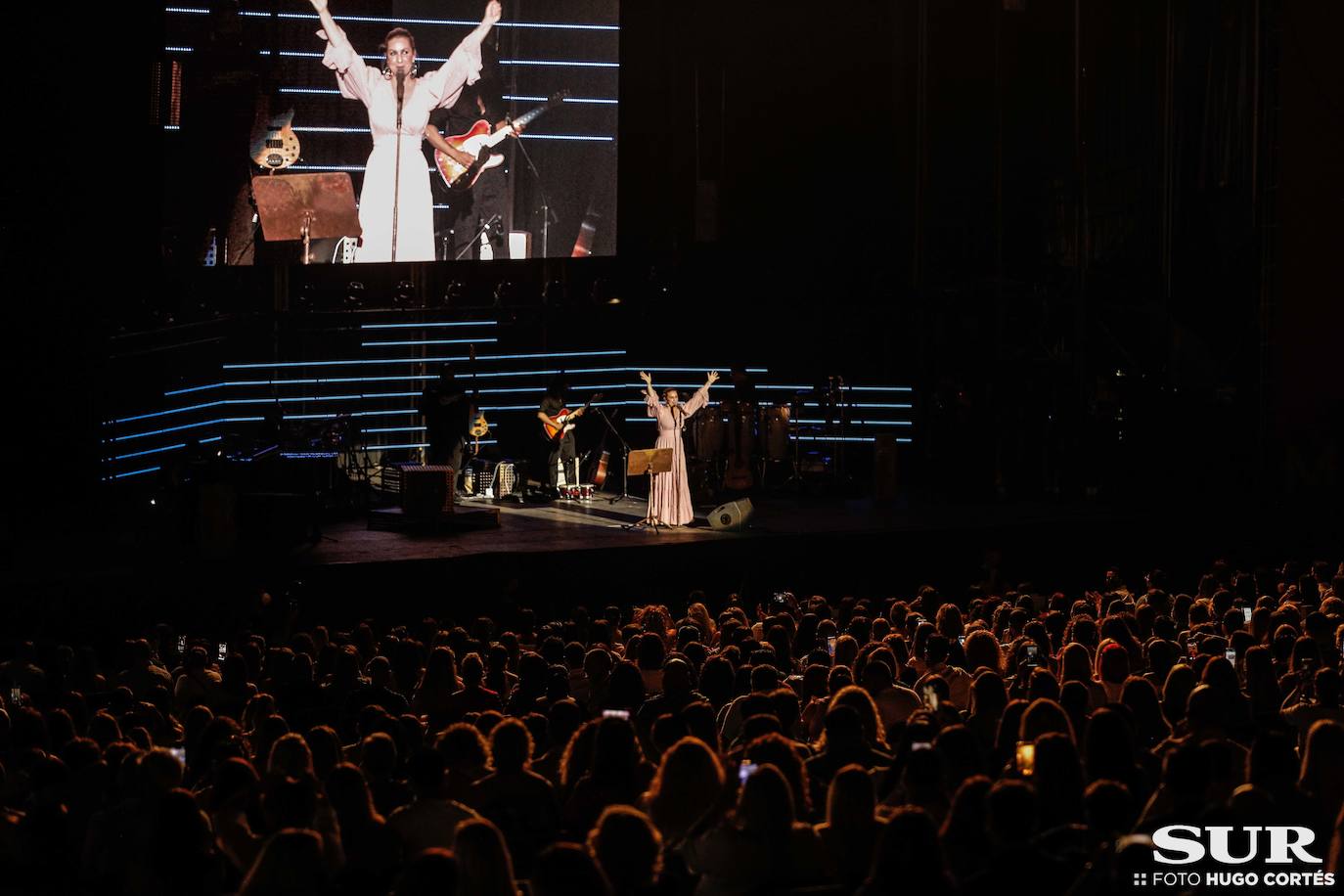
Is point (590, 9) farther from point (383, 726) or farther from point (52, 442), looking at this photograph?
point (383, 726)

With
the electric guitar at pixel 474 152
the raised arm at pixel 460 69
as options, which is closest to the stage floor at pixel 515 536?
the electric guitar at pixel 474 152

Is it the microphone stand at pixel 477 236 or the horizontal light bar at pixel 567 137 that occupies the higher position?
the horizontal light bar at pixel 567 137

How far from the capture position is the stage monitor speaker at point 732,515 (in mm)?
16844

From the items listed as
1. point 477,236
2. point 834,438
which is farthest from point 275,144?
point 834,438

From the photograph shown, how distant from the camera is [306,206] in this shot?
19.4 meters

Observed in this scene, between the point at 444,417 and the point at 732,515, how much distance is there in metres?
3.84

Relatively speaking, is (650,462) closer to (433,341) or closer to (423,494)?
(423,494)

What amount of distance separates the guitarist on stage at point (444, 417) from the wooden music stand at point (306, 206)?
8.15 feet

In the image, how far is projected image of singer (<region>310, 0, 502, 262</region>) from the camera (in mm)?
19594

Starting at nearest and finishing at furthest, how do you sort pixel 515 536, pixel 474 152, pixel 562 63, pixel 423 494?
pixel 515 536 → pixel 423 494 → pixel 474 152 → pixel 562 63

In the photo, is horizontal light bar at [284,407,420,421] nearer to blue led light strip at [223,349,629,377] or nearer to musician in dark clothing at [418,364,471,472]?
blue led light strip at [223,349,629,377]

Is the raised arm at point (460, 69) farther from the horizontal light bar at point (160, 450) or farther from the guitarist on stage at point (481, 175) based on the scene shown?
the horizontal light bar at point (160, 450)

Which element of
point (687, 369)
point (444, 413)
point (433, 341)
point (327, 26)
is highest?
point (327, 26)

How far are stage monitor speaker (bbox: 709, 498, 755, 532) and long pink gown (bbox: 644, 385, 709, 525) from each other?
1.44ft
